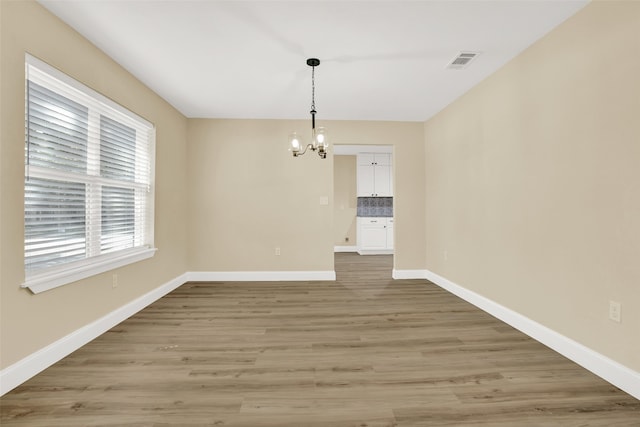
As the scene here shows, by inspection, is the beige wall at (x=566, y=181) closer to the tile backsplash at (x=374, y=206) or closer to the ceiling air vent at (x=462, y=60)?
the ceiling air vent at (x=462, y=60)

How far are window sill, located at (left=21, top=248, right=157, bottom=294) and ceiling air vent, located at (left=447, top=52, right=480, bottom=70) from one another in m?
3.80

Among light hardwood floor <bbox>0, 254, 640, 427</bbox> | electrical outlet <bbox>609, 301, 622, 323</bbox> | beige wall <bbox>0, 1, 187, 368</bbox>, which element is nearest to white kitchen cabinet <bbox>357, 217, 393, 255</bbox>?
light hardwood floor <bbox>0, 254, 640, 427</bbox>

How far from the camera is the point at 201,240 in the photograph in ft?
15.4

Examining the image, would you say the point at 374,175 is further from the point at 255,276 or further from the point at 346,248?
the point at 255,276

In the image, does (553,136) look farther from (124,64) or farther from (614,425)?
(124,64)

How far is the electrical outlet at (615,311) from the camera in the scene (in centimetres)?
190

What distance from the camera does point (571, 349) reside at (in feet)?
7.30

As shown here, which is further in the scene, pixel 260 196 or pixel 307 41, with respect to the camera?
pixel 260 196

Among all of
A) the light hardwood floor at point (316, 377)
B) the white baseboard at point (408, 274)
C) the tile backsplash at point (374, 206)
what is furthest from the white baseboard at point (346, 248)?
the light hardwood floor at point (316, 377)

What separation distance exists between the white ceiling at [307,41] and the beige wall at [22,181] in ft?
0.53

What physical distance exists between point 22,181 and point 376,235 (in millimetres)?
6642

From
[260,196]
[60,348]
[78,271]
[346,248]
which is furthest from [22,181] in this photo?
[346,248]

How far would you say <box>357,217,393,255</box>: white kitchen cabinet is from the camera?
24.8ft

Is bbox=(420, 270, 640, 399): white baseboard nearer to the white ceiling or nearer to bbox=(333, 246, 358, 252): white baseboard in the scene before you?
the white ceiling
